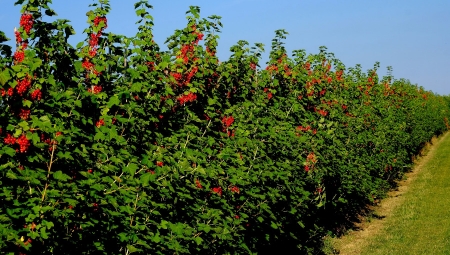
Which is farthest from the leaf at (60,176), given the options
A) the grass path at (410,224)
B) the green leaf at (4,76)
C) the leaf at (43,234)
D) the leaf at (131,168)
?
the grass path at (410,224)

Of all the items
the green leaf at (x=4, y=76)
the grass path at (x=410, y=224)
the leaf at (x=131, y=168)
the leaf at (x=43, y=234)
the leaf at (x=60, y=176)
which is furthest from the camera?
the grass path at (x=410, y=224)

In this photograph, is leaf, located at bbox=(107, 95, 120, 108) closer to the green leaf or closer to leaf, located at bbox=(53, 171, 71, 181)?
leaf, located at bbox=(53, 171, 71, 181)

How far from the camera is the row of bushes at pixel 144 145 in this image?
463cm

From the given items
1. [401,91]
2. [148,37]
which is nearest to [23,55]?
[148,37]

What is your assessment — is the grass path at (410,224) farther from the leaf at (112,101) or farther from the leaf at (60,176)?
the leaf at (60,176)

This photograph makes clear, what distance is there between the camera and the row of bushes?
4633 mm

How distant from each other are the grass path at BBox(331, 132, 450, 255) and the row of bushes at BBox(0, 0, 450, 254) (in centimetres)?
258

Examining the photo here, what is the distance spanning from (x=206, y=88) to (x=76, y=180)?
3.91m

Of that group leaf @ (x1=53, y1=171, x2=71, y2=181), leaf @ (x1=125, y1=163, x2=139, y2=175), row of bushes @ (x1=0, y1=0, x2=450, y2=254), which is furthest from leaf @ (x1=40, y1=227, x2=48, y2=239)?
leaf @ (x1=125, y1=163, x2=139, y2=175)

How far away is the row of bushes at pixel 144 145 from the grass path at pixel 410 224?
2.58m

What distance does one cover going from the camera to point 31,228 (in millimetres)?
4398

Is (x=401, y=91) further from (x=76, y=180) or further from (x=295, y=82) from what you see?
(x=76, y=180)

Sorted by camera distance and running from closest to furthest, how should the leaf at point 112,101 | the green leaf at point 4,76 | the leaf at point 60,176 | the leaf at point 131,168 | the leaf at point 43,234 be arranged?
1. the leaf at point 43,234
2. the green leaf at point 4,76
3. the leaf at point 60,176
4. the leaf at point 131,168
5. the leaf at point 112,101

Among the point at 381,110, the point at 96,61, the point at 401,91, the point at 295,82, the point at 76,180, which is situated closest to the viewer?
the point at 76,180
